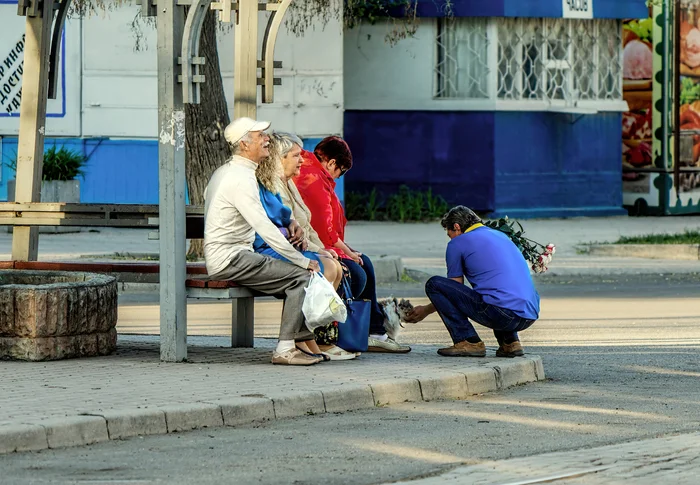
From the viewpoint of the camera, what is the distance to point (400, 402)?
8.89m

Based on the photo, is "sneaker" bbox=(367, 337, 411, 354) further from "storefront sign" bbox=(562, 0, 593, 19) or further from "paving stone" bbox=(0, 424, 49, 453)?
"storefront sign" bbox=(562, 0, 593, 19)

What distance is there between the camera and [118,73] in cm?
2391

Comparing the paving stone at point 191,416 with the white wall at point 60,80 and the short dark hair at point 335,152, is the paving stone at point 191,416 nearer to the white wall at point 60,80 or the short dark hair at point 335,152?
the short dark hair at point 335,152

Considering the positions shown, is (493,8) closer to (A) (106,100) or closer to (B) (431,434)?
(A) (106,100)

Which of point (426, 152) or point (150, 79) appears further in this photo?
point (426, 152)

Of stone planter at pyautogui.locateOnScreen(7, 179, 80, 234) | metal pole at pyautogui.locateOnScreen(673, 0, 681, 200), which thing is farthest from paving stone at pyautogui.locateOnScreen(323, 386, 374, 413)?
metal pole at pyautogui.locateOnScreen(673, 0, 681, 200)

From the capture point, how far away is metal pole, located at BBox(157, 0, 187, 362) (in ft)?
31.9

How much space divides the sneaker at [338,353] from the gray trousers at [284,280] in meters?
0.36

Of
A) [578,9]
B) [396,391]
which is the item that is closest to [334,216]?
[396,391]

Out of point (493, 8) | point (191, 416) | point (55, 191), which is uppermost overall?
point (493, 8)

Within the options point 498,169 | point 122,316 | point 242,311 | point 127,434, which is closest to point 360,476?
point 127,434

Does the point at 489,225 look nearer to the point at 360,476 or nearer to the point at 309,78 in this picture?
the point at 360,476

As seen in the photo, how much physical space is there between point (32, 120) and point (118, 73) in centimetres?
1220

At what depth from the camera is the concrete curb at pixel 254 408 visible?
7.21 metres
